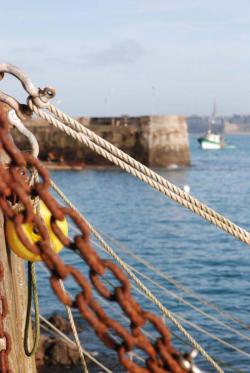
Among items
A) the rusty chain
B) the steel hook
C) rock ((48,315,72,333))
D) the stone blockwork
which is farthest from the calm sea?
the rusty chain

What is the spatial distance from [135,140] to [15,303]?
4516 cm

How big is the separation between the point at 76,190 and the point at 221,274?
2573 centimetres

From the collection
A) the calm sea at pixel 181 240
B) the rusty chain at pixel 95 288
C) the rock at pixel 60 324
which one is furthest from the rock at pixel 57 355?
the rusty chain at pixel 95 288

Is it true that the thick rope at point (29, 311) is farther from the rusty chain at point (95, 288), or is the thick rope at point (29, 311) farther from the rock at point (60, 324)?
the rock at point (60, 324)

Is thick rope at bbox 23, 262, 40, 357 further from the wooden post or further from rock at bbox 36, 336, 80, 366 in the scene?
rock at bbox 36, 336, 80, 366

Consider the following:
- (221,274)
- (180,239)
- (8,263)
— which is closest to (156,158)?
(180,239)

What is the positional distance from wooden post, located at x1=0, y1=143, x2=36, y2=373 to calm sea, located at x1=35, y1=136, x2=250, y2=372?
7519mm

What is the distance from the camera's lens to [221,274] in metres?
20.2

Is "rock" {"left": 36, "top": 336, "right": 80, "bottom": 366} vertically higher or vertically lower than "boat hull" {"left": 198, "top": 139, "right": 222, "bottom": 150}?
higher

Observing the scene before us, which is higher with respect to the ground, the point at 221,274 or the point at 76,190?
the point at 221,274

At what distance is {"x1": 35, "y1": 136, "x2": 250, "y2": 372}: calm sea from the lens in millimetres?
14516

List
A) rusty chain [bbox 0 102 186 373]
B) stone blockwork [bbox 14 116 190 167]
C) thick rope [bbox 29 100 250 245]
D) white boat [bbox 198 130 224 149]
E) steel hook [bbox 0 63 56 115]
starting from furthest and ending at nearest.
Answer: white boat [bbox 198 130 224 149] → stone blockwork [bbox 14 116 190 167] → thick rope [bbox 29 100 250 245] → steel hook [bbox 0 63 56 115] → rusty chain [bbox 0 102 186 373]

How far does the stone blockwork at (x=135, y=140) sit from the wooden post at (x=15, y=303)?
42.9m

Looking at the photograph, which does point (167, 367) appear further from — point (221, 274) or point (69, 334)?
point (221, 274)
